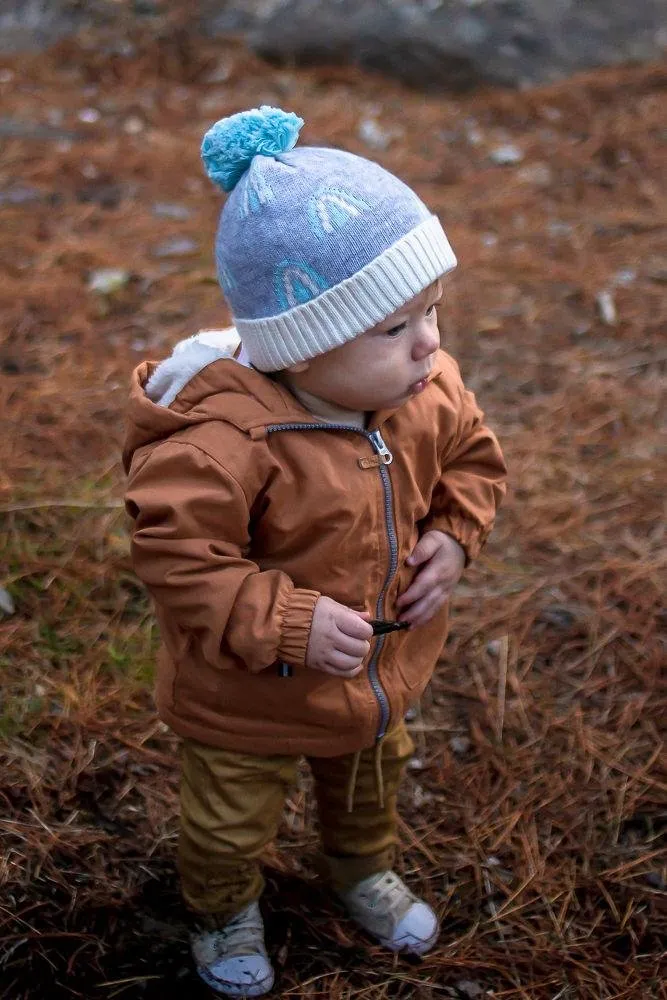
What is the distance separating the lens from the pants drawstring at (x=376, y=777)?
6.11ft

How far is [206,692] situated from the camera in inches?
66.3

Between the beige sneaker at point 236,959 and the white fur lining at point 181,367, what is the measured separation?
984 mm

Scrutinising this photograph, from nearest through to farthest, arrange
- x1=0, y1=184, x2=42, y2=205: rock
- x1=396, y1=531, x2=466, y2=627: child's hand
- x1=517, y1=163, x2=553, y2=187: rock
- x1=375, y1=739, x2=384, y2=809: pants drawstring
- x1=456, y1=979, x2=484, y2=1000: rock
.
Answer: x1=396, y1=531, x2=466, y2=627: child's hand < x1=375, y1=739, x2=384, y2=809: pants drawstring < x1=456, y1=979, x2=484, y2=1000: rock < x1=0, y1=184, x2=42, y2=205: rock < x1=517, y1=163, x2=553, y2=187: rock

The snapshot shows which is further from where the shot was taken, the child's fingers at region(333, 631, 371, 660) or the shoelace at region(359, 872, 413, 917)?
the shoelace at region(359, 872, 413, 917)

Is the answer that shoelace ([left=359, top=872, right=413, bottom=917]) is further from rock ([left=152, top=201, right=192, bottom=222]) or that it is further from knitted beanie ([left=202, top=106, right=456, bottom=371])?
rock ([left=152, top=201, right=192, bottom=222])

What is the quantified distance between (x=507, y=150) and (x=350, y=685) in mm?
3887

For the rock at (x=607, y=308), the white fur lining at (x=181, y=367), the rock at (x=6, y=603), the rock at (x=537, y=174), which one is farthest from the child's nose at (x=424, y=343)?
the rock at (x=537, y=174)

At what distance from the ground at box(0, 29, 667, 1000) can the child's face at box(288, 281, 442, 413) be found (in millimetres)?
1093

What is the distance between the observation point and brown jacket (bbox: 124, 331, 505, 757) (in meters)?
1.51

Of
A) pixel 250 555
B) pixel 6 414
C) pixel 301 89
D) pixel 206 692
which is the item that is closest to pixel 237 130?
pixel 250 555

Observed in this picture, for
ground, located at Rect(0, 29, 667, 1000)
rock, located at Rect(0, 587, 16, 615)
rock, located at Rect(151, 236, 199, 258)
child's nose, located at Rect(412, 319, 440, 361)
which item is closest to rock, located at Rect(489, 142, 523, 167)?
ground, located at Rect(0, 29, 667, 1000)

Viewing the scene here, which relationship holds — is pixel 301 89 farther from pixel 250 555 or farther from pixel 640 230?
pixel 250 555

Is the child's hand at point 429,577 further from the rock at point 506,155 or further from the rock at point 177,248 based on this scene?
the rock at point 506,155

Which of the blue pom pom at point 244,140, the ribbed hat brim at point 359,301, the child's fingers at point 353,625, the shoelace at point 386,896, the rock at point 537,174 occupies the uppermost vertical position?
the blue pom pom at point 244,140
